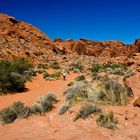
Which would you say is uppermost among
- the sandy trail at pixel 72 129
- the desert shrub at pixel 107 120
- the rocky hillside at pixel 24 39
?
the rocky hillside at pixel 24 39

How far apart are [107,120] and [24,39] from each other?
4940 cm

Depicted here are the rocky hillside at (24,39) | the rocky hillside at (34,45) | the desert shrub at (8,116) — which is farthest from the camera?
the rocky hillside at (24,39)

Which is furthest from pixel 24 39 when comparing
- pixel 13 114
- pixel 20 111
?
pixel 13 114

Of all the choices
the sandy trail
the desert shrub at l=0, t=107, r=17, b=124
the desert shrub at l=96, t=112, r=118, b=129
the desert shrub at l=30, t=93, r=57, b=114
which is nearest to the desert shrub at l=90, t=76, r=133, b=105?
the sandy trail

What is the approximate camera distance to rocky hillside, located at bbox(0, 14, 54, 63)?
44.9 m

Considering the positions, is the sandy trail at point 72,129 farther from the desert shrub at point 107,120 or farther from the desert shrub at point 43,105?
the desert shrub at point 43,105

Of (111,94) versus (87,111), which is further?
(111,94)

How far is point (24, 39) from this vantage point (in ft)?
182

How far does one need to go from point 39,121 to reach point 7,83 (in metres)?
9.82

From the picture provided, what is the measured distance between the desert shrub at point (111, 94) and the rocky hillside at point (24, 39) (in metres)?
32.0

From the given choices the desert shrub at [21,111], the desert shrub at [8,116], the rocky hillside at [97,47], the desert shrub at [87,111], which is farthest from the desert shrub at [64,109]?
the rocky hillside at [97,47]

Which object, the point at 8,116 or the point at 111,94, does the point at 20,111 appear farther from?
the point at 111,94

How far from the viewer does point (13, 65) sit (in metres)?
25.0

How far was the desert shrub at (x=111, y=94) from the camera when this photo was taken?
9.80m
